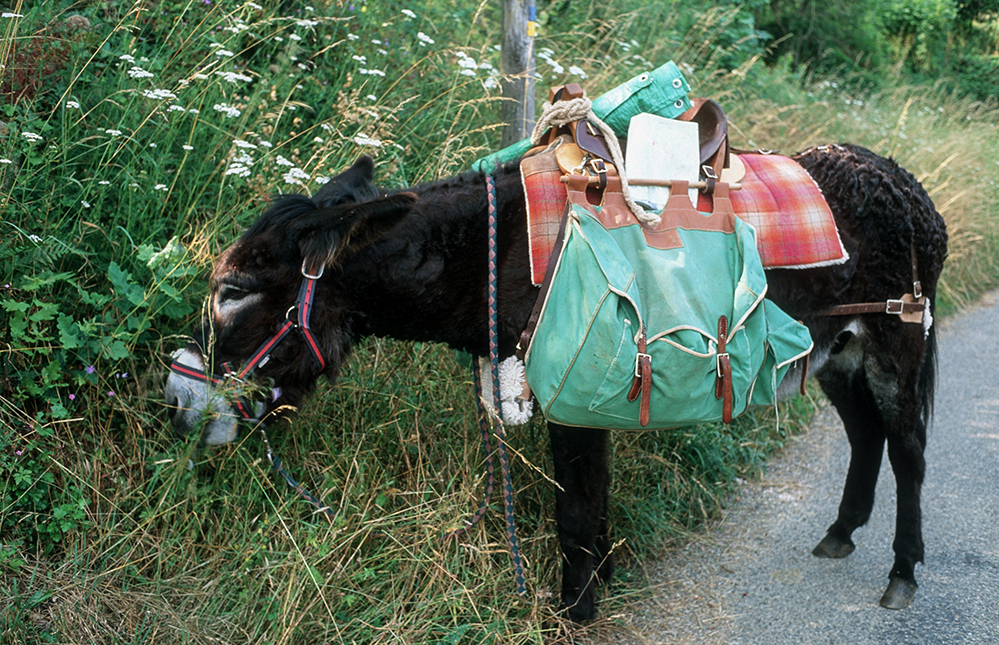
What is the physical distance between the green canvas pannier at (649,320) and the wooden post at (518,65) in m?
1.62

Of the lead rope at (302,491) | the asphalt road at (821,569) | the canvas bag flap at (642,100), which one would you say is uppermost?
the canvas bag flap at (642,100)

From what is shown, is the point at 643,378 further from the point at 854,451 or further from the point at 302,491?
the point at 854,451

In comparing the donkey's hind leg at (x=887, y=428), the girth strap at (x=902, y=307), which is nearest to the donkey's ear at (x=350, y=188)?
the girth strap at (x=902, y=307)

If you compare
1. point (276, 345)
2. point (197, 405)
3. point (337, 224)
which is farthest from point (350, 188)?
point (197, 405)

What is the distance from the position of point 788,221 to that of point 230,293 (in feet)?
6.27

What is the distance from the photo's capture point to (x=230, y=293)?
222 centimetres

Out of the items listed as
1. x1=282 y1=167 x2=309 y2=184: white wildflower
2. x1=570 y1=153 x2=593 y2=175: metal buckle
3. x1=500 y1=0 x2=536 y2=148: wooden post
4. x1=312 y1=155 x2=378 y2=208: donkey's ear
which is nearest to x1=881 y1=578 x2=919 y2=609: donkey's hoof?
x1=570 y1=153 x2=593 y2=175: metal buckle

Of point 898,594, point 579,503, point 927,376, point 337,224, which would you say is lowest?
point 898,594

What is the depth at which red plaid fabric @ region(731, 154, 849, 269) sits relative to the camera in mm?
2459

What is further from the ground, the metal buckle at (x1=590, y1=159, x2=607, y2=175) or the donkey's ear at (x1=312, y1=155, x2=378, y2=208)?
the metal buckle at (x1=590, y1=159, x2=607, y2=175)

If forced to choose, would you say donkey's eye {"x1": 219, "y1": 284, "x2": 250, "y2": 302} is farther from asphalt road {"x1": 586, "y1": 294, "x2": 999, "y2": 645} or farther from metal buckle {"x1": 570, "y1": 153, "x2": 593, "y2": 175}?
asphalt road {"x1": 586, "y1": 294, "x2": 999, "y2": 645}

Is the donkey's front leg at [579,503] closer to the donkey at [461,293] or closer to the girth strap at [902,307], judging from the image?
the donkey at [461,293]

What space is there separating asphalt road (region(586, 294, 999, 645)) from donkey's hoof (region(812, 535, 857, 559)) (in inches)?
1.3

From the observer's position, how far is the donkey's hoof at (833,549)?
310 centimetres
